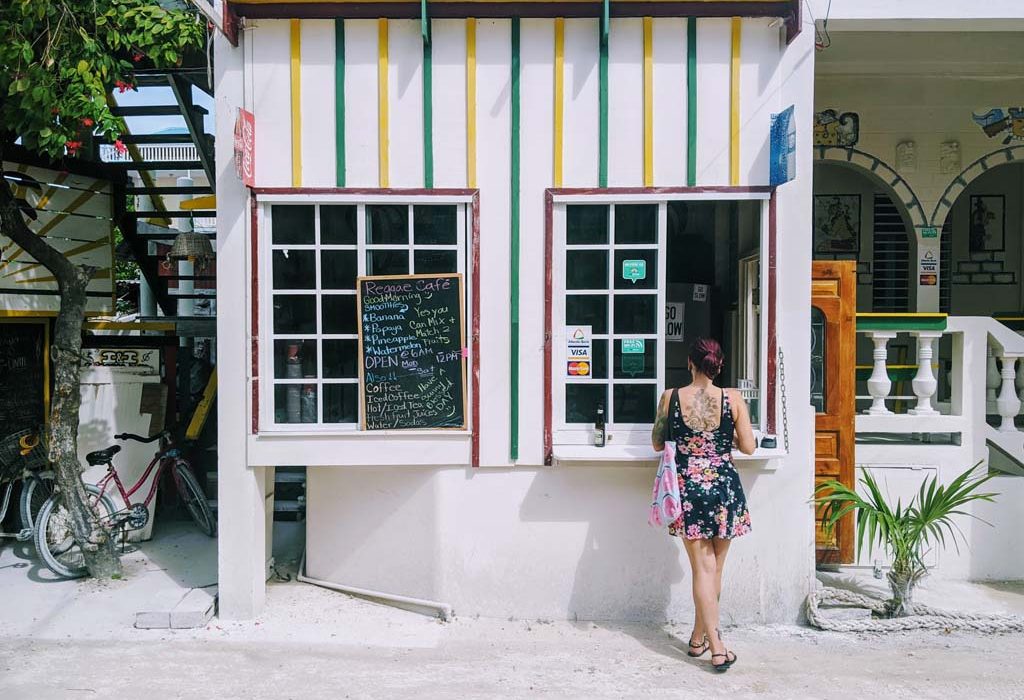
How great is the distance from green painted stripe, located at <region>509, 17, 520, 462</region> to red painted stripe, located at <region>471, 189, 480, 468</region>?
21cm

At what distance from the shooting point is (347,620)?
5.61 m

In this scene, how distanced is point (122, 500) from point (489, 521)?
132 inches

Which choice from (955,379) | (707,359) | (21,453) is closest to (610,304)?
(707,359)

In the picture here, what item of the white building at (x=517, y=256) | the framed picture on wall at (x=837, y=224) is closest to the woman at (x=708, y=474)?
the white building at (x=517, y=256)

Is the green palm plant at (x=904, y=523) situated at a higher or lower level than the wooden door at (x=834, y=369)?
lower

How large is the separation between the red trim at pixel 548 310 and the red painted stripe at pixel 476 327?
0.44 metres

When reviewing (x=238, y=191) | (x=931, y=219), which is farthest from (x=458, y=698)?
(x=931, y=219)

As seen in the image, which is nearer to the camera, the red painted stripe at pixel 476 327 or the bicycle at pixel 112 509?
the red painted stripe at pixel 476 327

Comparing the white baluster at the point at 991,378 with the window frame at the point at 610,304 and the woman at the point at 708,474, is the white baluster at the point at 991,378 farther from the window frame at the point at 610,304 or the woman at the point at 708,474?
the woman at the point at 708,474

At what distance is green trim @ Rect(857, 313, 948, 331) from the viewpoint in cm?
629

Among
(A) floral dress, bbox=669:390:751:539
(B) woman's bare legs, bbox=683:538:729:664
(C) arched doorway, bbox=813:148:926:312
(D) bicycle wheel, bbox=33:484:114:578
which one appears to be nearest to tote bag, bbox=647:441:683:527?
(A) floral dress, bbox=669:390:751:539

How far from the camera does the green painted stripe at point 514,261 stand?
218 inches

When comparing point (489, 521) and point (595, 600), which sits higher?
point (489, 521)

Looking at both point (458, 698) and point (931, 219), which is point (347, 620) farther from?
point (931, 219)
